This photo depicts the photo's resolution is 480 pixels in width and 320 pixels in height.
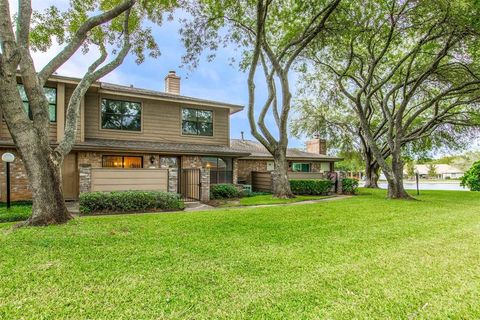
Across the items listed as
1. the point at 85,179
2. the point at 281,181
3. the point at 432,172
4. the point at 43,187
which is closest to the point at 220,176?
the point at 281,181

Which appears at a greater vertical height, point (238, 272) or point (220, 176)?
point (220, 176)

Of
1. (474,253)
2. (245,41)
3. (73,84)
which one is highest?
(245,41)

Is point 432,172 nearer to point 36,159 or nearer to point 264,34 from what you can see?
point 264,34

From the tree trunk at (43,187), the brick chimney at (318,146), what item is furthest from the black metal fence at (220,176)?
the brick chimney at (318,146)

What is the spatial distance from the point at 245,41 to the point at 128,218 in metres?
9.69

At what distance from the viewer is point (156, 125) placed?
13.5 m

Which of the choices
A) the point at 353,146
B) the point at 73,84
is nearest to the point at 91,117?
the point at 73,84

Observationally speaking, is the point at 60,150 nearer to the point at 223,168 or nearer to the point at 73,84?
the point at 73,84

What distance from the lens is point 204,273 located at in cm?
332

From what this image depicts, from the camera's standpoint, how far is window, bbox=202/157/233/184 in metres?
13.9

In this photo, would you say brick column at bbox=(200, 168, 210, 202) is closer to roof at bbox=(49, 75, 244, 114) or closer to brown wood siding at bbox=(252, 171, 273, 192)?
roof at bbox=(49, 75, 244, 114)

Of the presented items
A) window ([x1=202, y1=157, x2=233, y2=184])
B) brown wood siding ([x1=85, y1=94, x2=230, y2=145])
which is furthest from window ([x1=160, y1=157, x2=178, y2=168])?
window ([x1=202, y1=157, x2=233, y2=184])

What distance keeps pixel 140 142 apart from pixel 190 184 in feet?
11.3

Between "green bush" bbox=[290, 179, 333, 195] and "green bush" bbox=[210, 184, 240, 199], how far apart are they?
11.5ft
